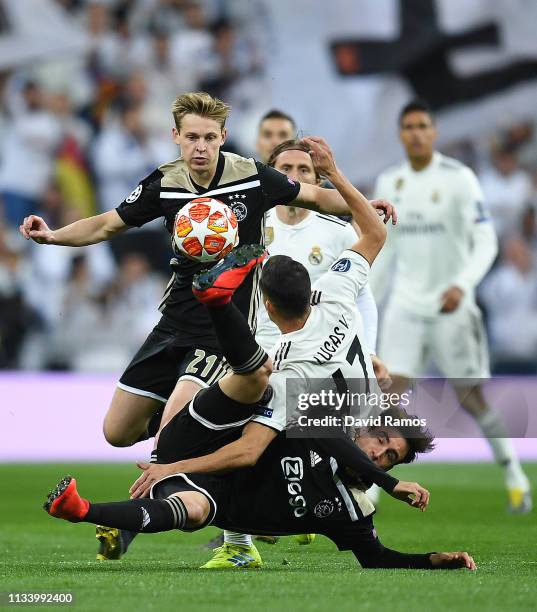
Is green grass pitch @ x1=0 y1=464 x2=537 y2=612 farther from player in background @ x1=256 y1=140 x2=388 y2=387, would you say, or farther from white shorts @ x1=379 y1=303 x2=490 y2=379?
player in background @ x1=256 y1=140 x2=388 y2=387

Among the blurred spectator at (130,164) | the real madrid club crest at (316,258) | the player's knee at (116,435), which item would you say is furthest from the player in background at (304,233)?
the blurred spectator at (130,164)

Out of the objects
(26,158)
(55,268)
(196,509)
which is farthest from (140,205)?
(26,158)

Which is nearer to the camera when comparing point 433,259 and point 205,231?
point 205,231

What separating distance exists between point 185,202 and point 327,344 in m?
1.08

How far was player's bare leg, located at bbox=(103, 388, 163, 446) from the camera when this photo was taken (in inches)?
258

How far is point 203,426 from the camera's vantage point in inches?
215

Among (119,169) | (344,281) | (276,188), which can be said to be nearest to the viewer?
(344,281)

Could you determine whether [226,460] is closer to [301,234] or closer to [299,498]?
[299,498]

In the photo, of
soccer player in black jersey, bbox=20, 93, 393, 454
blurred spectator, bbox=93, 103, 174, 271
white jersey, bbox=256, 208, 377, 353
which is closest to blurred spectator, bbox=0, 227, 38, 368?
blurred spectator, bbox=93, 103, 174, 271

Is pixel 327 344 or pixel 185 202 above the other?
pixel 185 202

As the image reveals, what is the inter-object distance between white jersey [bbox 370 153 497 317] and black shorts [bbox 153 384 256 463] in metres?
4.49

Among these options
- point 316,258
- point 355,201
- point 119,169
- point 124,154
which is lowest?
point 316,258

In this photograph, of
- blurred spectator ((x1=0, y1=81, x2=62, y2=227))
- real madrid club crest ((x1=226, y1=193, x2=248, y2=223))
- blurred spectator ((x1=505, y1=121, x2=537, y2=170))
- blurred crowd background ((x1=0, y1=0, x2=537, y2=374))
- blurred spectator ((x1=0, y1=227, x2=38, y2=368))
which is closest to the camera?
real madrid club crest ((x1=226, y1=193, x2=248, y2=223))

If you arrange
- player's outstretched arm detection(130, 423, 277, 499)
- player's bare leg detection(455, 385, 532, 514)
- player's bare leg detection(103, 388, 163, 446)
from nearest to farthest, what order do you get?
player's outstretched arm detection(130, 423, 277, 499) → player's bare leg detection(103, 388, 163, 446) → player's bare leg detection(455, 385, 532, 514)
